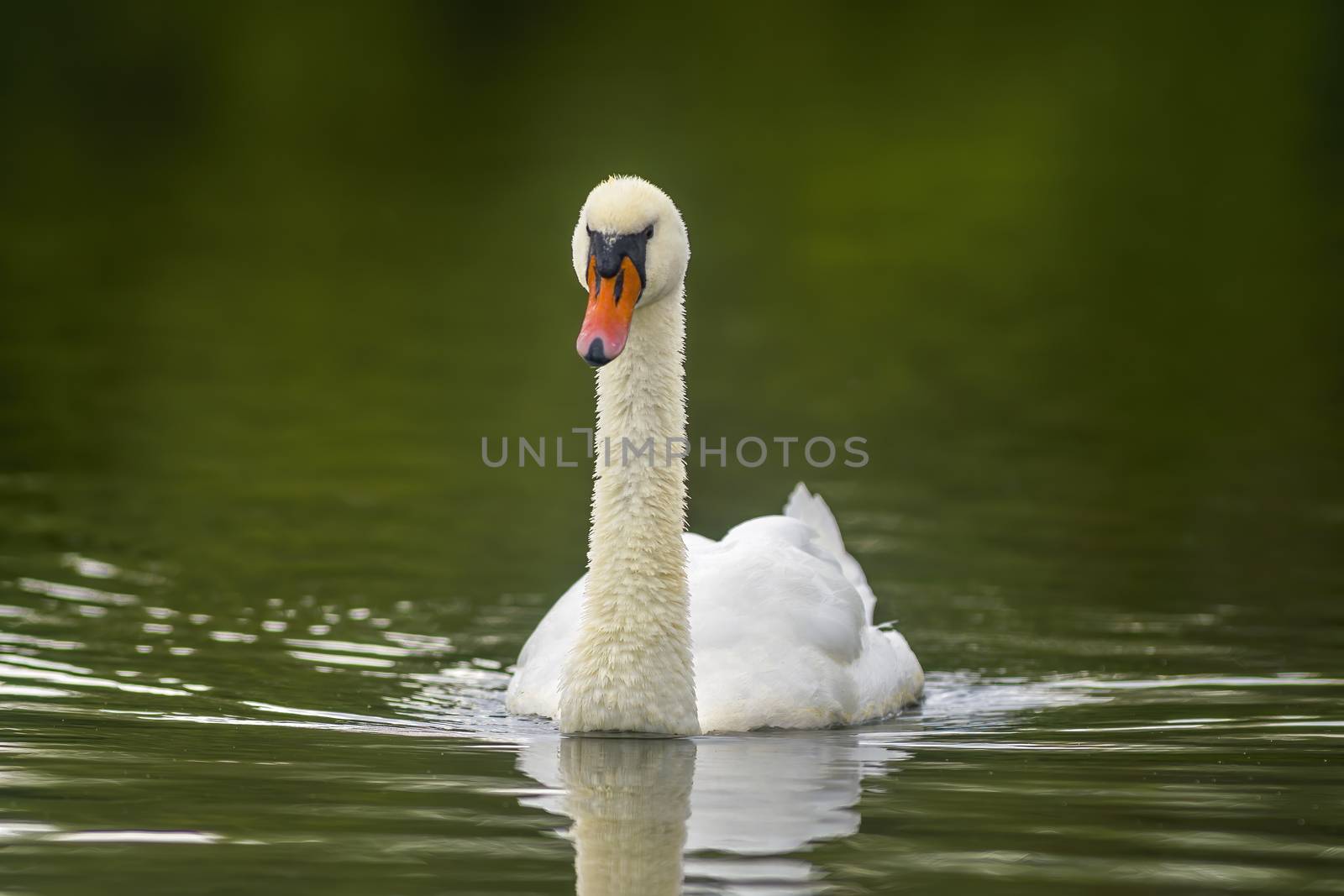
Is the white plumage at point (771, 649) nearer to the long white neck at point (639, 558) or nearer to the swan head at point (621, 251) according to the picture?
the long white neck at point (639, 558)

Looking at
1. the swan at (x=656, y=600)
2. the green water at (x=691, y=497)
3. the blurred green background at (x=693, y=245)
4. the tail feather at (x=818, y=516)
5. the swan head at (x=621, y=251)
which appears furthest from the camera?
the blurred green background at (x=693, y=245)

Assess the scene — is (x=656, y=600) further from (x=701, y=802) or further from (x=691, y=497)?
(x=691, y=497)

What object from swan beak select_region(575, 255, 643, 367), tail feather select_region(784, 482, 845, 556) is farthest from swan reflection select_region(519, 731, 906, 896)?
tail feather select_region(784, 482, 845, 556)

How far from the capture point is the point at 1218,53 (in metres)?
64.1

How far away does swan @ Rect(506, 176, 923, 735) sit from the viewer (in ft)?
28.8

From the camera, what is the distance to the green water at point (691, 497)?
23.5 feet

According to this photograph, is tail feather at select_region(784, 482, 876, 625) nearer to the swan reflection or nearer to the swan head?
the swan reflection

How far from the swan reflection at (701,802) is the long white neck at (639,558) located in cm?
17

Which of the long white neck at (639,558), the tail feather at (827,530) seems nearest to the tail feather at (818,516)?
the tail feather at (827,530)

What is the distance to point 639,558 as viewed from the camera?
9.08m

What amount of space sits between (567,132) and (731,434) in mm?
30125

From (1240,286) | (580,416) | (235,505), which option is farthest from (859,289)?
(235,505)

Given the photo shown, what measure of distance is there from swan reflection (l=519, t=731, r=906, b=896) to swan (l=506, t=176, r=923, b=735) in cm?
18

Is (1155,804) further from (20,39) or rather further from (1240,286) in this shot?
(20,39)
